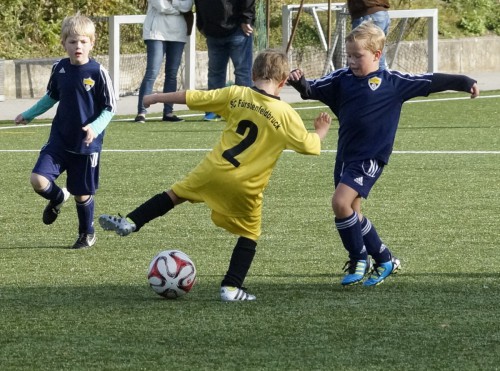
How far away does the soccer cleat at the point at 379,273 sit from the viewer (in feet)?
22.5

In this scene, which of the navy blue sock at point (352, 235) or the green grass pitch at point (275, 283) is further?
the navy blue sock at point (352, 235)

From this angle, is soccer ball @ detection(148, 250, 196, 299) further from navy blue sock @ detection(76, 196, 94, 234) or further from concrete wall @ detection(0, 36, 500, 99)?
concrete wall @ detection(0, 36, 500, 99)

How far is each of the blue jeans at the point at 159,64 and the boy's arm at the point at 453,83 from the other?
8.36m

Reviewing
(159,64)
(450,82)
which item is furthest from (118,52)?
(450,82)

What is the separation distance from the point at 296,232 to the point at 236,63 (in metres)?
7.05

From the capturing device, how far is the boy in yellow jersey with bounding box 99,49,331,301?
647 cm

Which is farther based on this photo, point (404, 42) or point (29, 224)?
point (404, 42)

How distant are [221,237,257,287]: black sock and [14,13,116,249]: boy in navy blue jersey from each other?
1769 millimetres

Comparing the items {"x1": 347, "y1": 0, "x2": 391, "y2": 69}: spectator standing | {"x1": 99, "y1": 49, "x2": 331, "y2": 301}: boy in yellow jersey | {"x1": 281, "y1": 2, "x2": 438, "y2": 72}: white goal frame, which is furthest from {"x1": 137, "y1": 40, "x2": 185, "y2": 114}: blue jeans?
{"x1": 99, "y1": 49, "x2": 331, "y2": 301}: boy in yellow jersey

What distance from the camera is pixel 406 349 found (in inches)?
209

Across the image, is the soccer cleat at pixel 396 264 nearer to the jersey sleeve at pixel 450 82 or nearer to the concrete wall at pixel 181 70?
the jersey sleeve at pixel 450 82

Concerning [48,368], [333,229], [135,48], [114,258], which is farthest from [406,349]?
[135,48]

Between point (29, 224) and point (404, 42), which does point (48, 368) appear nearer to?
point (29, 224)

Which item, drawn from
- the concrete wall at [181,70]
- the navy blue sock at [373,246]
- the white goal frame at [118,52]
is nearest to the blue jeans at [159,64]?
the white goal frame at [118,52]
